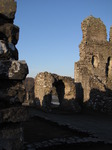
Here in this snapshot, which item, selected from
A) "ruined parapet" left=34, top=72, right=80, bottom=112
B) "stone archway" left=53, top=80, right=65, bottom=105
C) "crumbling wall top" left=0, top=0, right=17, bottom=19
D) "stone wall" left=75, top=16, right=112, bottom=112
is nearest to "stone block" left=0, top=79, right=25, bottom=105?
"crumbling wall top" left=0, top=0, right=17, bottom=19

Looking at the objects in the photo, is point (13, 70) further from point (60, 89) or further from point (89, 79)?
point (89, 79)

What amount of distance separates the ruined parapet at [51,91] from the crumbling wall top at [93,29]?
5988mm

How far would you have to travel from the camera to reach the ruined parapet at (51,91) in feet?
51.0

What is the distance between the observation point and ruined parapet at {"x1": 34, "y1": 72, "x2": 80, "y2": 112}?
15538mm

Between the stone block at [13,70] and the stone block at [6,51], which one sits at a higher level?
the stone block at [6,51]

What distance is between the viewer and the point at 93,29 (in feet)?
68.9

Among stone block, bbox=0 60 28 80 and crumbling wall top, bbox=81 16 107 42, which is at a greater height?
crumbling wall top, bbox=81 16 107 42

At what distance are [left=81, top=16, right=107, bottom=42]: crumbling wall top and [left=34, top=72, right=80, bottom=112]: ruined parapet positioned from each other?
599 centimetres

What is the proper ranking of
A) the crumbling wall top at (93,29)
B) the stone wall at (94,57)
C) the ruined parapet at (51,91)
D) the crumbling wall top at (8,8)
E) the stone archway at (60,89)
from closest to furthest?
1. the crumbling wall top at (8,8)
2. the ruined parapet at (51,91)
3. the stone archway at (60,89)
4. the stone wall at (94,57)
5. the crumbling wall top at (93,29)

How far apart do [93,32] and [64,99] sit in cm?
808

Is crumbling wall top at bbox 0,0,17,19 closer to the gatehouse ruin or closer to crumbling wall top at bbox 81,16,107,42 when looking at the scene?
the gatehouse ruin

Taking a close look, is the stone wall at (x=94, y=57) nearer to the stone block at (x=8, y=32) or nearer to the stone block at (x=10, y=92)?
the stone block at (x=8, y=32)

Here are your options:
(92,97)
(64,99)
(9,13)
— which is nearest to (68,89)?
(64,99)

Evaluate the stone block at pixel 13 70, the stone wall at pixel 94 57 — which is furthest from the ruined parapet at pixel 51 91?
the stone block at pixel 13 70
